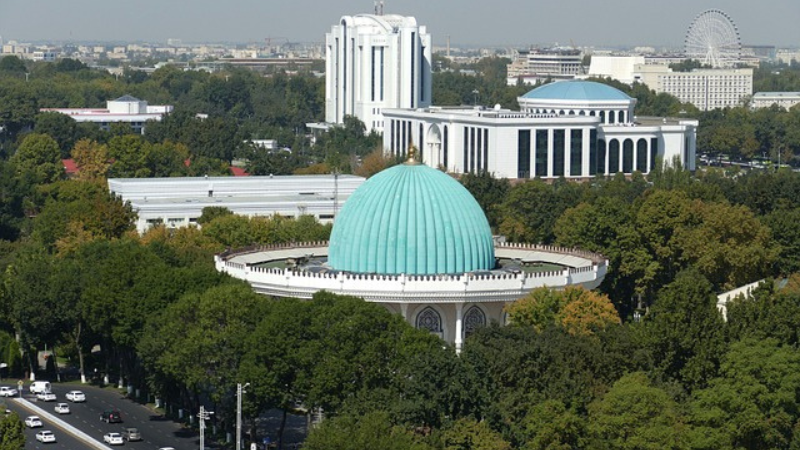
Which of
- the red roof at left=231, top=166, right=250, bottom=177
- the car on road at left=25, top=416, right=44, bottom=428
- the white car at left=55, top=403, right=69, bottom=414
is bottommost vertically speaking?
the red roof at left=231, top=166, right=250, bottom=177

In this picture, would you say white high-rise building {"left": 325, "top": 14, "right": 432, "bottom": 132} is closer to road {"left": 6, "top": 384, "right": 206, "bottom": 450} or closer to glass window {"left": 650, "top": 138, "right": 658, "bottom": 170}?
glass window {"left": 650, "top": 138, "right": 658, "bottom": 170}

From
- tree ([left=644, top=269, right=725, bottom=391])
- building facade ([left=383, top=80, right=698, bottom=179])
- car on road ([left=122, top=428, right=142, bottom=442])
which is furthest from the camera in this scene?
building facade ([left=383, top=80, right=698, bottom=179])

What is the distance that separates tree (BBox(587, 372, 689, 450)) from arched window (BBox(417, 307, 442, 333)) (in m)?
17.7

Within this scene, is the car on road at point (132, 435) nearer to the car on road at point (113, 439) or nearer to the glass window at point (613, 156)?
the car on road at point (113, 439)

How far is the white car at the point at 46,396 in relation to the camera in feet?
234

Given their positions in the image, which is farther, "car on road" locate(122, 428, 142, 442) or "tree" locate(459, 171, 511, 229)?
"tree" locate(459, 171, 511, 229)

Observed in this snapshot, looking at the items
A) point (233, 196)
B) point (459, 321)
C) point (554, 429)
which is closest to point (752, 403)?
point (554, 429)

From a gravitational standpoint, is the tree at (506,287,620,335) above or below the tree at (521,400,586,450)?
above

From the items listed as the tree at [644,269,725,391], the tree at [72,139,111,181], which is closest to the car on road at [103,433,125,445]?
the tree at [644,269,725,391]

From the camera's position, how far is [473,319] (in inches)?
2768

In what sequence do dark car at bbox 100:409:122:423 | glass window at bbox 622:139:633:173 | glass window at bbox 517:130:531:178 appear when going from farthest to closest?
glass window at bbox 622:139:633:173 → glass window at bbox 517:130:531:178 → dark car at bbox 100:409:122:423

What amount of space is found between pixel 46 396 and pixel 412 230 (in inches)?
609

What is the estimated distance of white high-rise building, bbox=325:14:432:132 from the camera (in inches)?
7456

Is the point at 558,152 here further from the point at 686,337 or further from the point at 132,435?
the point at 686,337
